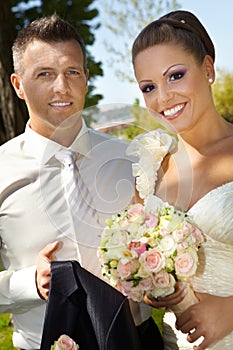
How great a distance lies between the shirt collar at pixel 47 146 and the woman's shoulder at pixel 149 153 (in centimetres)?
25

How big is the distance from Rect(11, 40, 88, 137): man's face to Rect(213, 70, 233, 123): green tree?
14.0 m

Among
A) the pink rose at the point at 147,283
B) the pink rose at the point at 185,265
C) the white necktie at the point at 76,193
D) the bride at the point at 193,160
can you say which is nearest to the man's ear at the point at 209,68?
the bride at the point at 193,160

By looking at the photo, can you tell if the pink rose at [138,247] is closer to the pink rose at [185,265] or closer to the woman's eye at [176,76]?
the pink rose at [185,265]

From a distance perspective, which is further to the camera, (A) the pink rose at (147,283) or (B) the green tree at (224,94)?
(B) the green tree at (224,94)

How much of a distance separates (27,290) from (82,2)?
10146 millimetres

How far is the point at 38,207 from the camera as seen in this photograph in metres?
2.91

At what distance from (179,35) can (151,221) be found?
842 mm

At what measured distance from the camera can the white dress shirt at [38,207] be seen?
9.09 ft

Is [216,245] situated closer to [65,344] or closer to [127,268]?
[127,268]

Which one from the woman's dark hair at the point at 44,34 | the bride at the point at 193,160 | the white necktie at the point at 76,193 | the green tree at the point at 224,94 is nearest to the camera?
the bride at the point at 193,160

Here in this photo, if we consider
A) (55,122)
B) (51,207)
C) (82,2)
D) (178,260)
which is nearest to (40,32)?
(55,122)

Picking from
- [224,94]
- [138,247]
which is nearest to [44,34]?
[138,247]

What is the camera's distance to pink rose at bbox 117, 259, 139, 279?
2281 millimetres

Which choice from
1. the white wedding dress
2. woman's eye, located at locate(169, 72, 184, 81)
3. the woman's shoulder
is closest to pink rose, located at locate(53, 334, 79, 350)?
the white wedding dress
